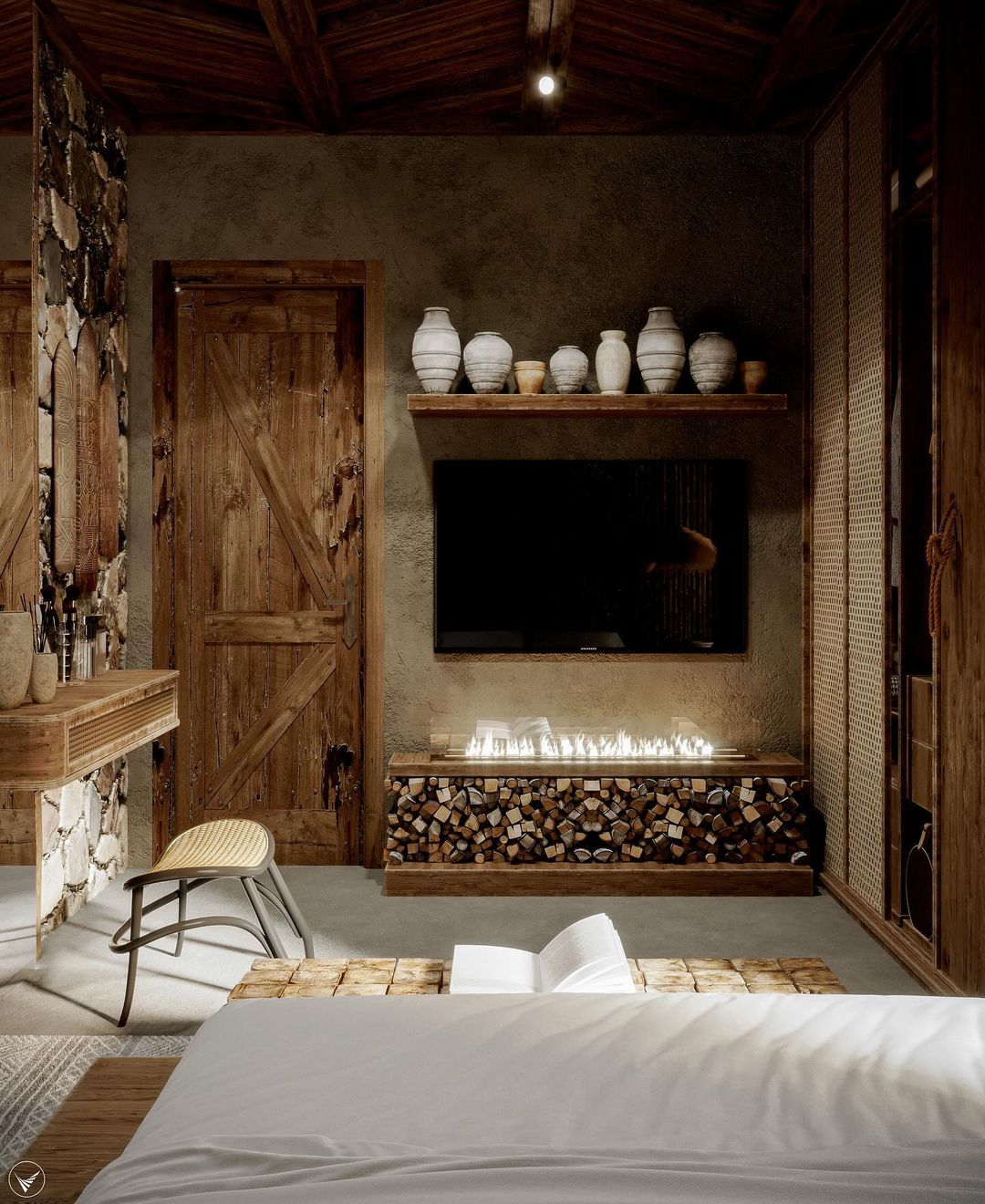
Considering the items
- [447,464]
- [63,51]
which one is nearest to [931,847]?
[447,464]

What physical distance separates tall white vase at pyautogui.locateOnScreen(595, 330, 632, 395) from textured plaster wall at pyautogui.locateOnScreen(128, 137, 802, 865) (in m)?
0.24

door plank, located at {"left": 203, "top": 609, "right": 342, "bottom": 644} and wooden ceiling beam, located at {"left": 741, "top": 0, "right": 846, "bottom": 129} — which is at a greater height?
wooden ceiling beam, located at {"left": 741, "top": 0, "right": 846, "bottom": 129}

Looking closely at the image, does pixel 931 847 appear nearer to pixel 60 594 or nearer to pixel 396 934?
pixel 396 934

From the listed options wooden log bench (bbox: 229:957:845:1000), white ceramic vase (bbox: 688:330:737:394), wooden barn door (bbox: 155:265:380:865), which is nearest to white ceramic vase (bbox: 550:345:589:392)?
white ceramic vase (bbox: 688:330:737:394)

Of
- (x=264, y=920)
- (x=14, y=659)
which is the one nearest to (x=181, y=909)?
(x=264, y=920)

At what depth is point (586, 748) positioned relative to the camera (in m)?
3.87

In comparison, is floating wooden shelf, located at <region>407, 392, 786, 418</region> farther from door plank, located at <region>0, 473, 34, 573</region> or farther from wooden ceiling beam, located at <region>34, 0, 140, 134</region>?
wooden ceiling beam, located at <region>34, 0, 140, 134</region>

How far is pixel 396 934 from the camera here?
127 inches

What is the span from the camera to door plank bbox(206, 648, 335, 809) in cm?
405

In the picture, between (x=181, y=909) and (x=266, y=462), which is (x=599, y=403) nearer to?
(x=266, y=462)

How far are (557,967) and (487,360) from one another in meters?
2.48

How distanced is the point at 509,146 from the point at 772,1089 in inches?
150

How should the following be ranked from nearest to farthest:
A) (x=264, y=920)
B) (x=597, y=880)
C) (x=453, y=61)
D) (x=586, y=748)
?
(x=264, y=920) < (x=453, y=61) < (x=597, y=880) < (x=586, y=748)

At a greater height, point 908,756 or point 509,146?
point 509,146
